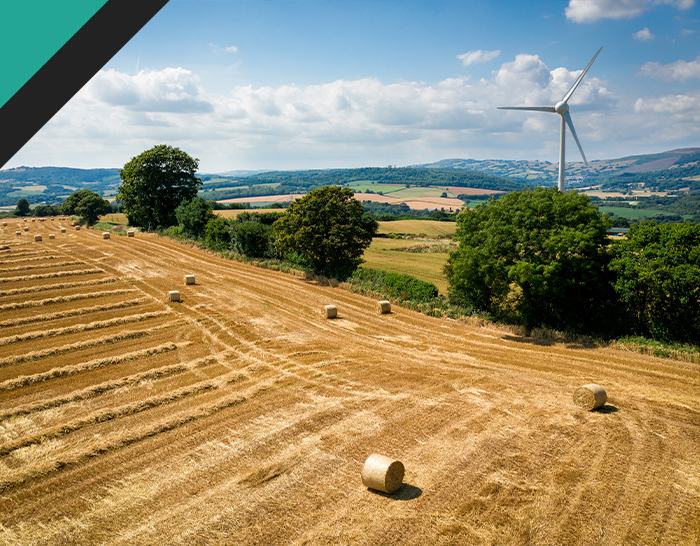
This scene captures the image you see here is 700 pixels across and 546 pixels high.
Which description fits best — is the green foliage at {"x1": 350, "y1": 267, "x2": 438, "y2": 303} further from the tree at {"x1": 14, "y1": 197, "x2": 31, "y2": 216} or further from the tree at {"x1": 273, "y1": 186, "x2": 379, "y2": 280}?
the tree at {"x1": 14, "y1": 197, "x2": 31, "y2": 216}

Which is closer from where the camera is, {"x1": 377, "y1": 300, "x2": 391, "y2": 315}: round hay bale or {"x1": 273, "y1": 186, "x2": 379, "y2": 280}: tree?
{"x1": 377, "y1": 300, "x2": 391, "y2": 315}: round hay bale

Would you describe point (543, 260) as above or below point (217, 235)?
below

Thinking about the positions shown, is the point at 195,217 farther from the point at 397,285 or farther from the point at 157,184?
the point at 397,285

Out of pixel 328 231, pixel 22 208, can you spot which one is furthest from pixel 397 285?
pixel 22 208

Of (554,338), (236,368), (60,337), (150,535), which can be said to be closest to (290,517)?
(150,535)

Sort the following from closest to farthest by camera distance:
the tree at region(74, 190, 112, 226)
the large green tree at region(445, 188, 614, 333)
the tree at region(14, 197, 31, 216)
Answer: the large green tree at region(445, 188, 614, 333), the tree at region(74, 190, 112, 226), the tree at region(14, 197, 31, 216)

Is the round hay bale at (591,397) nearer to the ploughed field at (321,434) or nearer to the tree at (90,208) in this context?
the ploughed field at (321,434)

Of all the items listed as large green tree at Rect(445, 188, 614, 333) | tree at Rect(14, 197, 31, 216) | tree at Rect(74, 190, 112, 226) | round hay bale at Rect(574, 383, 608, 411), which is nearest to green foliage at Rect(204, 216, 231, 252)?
large green tree at Rect(445, 188, 614, 333)

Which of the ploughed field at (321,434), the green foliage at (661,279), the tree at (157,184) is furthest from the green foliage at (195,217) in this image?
the green foliage at (661,279)

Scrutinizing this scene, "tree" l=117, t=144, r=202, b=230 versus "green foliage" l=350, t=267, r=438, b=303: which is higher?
"tree" l=117, t=144, r=202, b=230
